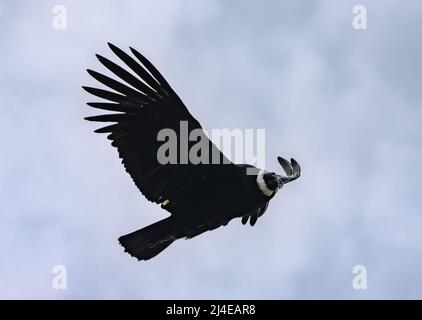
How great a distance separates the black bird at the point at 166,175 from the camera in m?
14.1

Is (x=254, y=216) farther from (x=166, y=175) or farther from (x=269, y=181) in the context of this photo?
(x=166, y=175)

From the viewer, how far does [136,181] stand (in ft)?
48.4

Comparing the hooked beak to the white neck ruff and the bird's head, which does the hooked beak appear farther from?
the white neck ruff

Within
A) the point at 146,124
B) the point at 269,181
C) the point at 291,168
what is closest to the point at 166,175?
the point at 146,124

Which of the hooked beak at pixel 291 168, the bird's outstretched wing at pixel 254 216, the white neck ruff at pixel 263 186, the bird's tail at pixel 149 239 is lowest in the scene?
the bird's tail at pixel 149 239

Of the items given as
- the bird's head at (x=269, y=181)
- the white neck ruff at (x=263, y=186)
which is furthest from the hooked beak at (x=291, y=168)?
the white neck ruff at (x=263, y=186)

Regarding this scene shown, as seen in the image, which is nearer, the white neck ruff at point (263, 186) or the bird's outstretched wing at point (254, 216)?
the white neck ruff at point (263, 186)

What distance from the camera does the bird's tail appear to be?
1434 centimetres

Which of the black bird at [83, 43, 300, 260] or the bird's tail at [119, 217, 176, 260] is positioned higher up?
the black bird at [83, 43, 300, 260]

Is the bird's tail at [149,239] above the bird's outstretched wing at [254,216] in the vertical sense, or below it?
below

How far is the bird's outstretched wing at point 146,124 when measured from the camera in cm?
1397

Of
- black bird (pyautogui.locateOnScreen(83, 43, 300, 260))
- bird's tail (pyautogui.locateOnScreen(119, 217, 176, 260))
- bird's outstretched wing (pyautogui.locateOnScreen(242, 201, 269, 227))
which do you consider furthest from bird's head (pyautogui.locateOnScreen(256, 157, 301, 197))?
bird's tail (pyautogui.locateOnScreen(119, 217, 176, 260))

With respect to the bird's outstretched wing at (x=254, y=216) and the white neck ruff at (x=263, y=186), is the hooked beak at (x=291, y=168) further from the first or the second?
the white neck ruff at (x=263, y=186)
